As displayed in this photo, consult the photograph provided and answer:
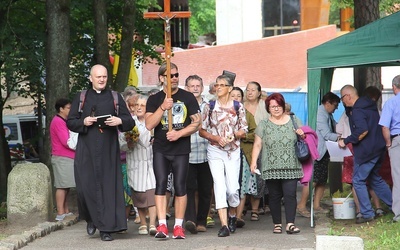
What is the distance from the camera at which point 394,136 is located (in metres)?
13.1

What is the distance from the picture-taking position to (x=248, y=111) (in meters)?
14.5

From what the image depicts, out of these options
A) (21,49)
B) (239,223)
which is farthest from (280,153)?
(21,49)

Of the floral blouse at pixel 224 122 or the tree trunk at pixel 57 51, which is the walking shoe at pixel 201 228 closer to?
the floral blouse at pixel 224 122

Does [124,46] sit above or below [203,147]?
above

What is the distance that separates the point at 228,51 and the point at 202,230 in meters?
24.4

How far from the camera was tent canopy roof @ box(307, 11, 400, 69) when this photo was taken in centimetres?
1284

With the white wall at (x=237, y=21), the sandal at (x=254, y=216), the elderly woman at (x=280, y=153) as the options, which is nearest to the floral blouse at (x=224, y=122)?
the elderly woman at (x=280, y=153)

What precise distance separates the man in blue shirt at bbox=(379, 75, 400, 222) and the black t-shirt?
2.43 metres

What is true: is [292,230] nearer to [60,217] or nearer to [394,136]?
[394,136]

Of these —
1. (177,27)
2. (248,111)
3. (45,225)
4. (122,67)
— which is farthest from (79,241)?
(177,27)

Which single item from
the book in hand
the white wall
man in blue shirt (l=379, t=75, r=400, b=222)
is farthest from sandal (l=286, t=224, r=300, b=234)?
the white wall

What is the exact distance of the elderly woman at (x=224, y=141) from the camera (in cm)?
1260

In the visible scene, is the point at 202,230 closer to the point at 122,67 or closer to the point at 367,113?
the point at 367,113

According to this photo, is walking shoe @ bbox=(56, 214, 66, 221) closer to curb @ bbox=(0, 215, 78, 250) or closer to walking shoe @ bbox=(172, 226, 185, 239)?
curb @ bbox=(0, 215, 78, 250)
